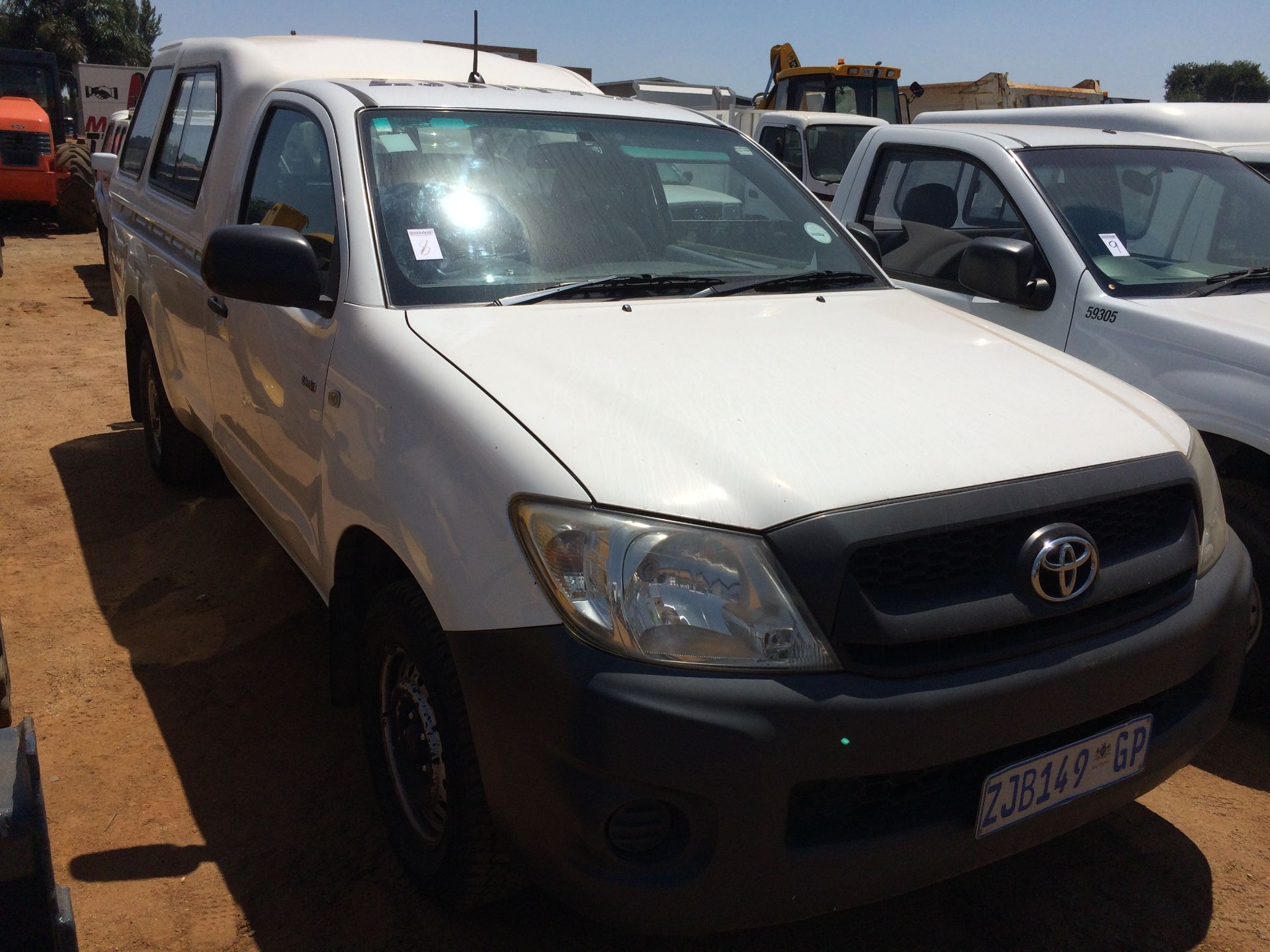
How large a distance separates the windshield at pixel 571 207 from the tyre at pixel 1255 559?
4.13 ft

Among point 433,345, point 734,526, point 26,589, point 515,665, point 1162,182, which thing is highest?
point 1162,182

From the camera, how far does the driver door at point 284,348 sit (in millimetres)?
2732

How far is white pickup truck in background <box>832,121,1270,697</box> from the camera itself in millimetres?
3258

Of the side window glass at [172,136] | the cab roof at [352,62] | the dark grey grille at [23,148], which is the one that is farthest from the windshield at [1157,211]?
the dark grey grille at [23,148]

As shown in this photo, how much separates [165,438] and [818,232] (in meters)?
3.14

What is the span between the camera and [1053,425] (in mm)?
2244

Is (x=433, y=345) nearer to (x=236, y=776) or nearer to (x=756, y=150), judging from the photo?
(x=236, y=776)

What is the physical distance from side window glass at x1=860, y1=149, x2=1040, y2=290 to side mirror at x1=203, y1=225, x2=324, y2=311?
2.63m

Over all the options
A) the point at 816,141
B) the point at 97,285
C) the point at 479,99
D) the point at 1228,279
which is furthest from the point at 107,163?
the point at 816,141

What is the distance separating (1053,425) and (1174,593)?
0.41 meters

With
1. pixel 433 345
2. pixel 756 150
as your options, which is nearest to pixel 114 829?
pixel 433 345

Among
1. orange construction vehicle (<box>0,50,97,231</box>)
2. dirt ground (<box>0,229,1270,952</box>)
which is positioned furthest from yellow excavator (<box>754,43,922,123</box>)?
dirt ground (<box>0,229,1270,952</box>)

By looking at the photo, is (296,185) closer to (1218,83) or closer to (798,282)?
(798,282)

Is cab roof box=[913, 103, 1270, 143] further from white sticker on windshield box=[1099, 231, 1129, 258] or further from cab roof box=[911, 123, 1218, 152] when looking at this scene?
white sticker on windshield box=[1099, 231, 1129, 258]
